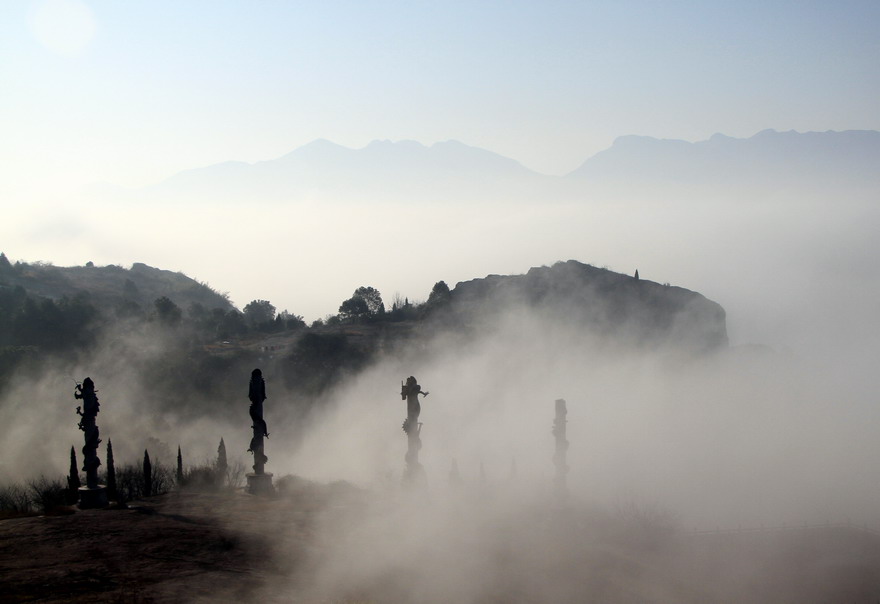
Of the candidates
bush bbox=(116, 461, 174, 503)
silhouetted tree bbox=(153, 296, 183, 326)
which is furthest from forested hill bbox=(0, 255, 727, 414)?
bush bbox=(116, 461, 174, 503)

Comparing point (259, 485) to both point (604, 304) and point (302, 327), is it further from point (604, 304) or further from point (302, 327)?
point (604, 304)

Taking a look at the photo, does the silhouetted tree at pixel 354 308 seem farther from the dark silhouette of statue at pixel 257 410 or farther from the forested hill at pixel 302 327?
the dark silhouette of statue at pixel 257 410

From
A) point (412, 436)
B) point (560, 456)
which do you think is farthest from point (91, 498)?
point (560, 456)

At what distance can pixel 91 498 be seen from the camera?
33.1 m

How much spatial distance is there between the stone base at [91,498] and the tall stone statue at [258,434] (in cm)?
724

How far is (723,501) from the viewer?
74.2 m

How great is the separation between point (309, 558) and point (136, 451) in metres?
55.0

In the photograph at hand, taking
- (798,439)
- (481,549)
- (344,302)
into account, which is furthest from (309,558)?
(344,302)

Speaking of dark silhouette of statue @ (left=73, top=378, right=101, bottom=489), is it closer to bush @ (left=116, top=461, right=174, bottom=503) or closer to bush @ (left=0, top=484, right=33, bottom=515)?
bush @ (left=0, top=484, right=33, bottom=515)

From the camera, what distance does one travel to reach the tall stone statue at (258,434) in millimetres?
38125

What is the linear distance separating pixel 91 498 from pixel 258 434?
324 inches

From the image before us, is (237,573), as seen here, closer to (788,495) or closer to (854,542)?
(854,542)

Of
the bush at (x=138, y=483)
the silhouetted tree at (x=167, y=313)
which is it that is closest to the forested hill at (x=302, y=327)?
the silhouetted tree at (x=167, y=313)

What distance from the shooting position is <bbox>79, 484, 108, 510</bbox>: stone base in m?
32.9
